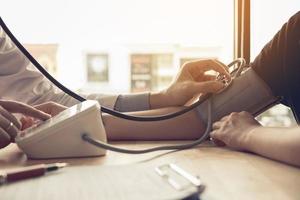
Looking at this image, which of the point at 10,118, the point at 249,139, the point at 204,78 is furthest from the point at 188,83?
the point at 10,118

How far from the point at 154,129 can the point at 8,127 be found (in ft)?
1.02

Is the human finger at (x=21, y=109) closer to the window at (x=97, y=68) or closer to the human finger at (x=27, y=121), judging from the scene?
the human finger at (x=27, y=121)

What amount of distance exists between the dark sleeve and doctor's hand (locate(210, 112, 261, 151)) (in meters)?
0.08

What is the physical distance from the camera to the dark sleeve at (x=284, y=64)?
2.57ft

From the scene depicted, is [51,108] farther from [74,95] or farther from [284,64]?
[284,64]

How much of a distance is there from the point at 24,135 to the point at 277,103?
50 cm

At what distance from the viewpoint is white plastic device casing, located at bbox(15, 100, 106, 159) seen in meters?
0.67

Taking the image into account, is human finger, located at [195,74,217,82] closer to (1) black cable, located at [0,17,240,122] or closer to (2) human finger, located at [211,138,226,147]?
(1) black cable, located at [0,17,240,122]

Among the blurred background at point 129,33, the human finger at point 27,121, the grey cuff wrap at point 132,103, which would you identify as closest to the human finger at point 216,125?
the grey cuff wrap at point 132,103

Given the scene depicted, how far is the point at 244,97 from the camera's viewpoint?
0.91 m

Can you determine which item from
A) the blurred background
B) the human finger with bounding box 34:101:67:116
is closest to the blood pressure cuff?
the human finger with bounding box 34:101:67:116

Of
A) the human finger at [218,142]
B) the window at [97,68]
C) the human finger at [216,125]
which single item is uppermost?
the window at [97,68]

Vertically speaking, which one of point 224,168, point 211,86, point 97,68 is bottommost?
point 224,168

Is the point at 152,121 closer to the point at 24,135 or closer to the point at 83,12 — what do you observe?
the point at 24,135
